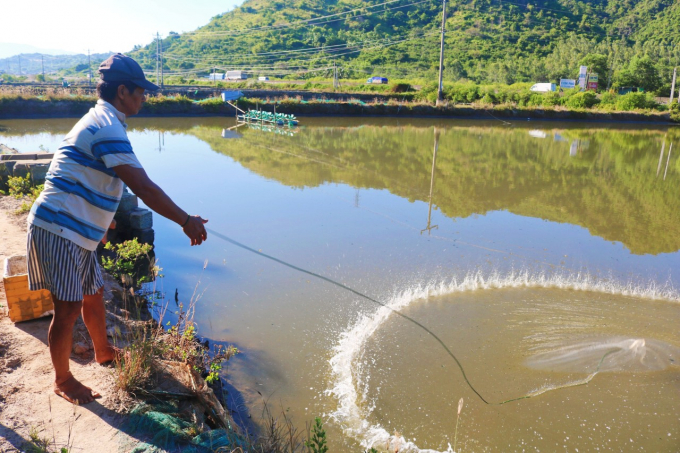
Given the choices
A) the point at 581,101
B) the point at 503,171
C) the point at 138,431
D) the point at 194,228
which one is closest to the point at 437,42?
the point at 581,101

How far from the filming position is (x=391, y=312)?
13.6 feet

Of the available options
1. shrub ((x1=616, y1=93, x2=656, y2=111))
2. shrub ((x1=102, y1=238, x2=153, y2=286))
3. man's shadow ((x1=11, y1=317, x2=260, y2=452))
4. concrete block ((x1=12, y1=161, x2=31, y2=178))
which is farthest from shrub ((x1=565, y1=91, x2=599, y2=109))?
man's shadow ((x1=11, y1=317, x2=260, y2=452))

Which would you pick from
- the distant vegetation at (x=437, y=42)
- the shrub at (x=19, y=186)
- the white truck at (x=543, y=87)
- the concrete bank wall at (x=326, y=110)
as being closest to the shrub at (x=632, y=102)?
the concrete bank wall at (x=326, y=110)

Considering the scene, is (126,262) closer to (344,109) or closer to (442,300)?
(442,300)

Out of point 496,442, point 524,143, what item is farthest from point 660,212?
point 524,143

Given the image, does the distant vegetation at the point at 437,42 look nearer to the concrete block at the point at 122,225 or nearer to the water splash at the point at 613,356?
the water splash at the point at 613,356

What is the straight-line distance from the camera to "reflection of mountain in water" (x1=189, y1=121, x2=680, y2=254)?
7703mm

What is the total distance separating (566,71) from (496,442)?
50.2 meters

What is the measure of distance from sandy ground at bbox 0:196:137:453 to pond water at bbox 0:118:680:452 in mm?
811

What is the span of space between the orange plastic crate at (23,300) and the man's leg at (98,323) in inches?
25.5

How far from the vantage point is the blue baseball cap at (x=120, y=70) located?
218 centimetres

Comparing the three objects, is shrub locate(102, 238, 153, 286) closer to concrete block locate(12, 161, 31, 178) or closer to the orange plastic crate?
the orange plastic crate

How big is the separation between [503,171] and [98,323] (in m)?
9.76

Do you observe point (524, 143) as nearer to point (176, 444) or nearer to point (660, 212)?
point (660, 212)
